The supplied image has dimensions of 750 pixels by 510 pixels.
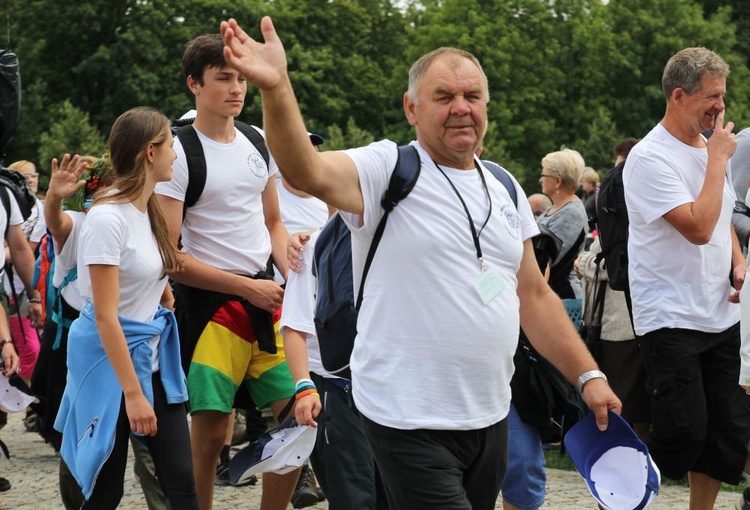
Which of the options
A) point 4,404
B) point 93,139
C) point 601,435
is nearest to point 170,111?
point 93,139

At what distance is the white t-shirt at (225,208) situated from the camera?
5988 mm

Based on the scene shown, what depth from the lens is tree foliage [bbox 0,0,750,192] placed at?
43688 millimetres

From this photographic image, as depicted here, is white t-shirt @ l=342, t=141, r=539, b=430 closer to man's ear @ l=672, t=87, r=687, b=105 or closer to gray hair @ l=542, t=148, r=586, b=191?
man's ear @ l=672, t=87, r=687, b=105

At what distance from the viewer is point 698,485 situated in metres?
6.15

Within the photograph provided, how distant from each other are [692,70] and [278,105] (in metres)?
3.36

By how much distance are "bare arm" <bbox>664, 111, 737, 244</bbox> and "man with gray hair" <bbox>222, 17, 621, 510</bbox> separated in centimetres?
197

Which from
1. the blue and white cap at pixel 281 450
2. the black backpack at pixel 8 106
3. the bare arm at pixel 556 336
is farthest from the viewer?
the black backpack at pixel 8 106

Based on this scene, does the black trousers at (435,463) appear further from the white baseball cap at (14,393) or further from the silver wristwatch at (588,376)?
the white baseball cap at (14,393)

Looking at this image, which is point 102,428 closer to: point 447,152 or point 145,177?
point 145,177

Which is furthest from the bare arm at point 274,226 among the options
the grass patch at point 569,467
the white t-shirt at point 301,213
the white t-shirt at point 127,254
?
the grass patch at point 569,467

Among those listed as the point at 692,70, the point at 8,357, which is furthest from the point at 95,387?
the point at 692,70

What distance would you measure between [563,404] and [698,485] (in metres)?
0.99

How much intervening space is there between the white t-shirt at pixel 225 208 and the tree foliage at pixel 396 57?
3440 cm

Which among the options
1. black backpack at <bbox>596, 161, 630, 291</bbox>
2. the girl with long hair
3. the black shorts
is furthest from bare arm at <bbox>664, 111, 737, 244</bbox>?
the girl with long hair
